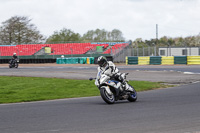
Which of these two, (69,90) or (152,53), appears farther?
(152,53)

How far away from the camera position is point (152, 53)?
49.6 m

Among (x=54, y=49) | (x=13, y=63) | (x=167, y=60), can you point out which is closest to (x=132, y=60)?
(x=167, y=60)

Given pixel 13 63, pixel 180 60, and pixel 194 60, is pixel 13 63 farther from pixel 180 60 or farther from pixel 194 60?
pixel 194 60

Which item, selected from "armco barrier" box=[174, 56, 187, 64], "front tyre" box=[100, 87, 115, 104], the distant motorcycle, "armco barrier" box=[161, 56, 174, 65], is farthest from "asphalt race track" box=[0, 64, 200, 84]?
"front tyre" box=[100, 87, 115, 104]

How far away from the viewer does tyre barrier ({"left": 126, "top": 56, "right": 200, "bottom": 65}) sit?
43250 millimetres

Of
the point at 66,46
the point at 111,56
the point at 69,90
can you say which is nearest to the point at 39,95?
the point at 69,90

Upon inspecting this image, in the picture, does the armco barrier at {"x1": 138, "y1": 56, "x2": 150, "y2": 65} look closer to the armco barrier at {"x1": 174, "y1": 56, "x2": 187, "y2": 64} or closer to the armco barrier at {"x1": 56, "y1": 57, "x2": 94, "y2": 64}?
the armco barrier at {"x1": 174, "y1": 56, "x2": 187, "y2": 64}

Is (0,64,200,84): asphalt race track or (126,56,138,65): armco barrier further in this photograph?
(126,56,138,65): armco barrier

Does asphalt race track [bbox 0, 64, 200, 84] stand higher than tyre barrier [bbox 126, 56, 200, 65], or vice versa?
tyre barrier [bbox 126, 56, 200, 65]

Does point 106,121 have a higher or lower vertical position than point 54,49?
lower

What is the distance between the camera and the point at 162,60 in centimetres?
4516

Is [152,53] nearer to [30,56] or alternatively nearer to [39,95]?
[30,56]

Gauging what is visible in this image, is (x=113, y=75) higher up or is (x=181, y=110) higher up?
(x=113, y=75)

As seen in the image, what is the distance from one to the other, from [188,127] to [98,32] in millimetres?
107898
